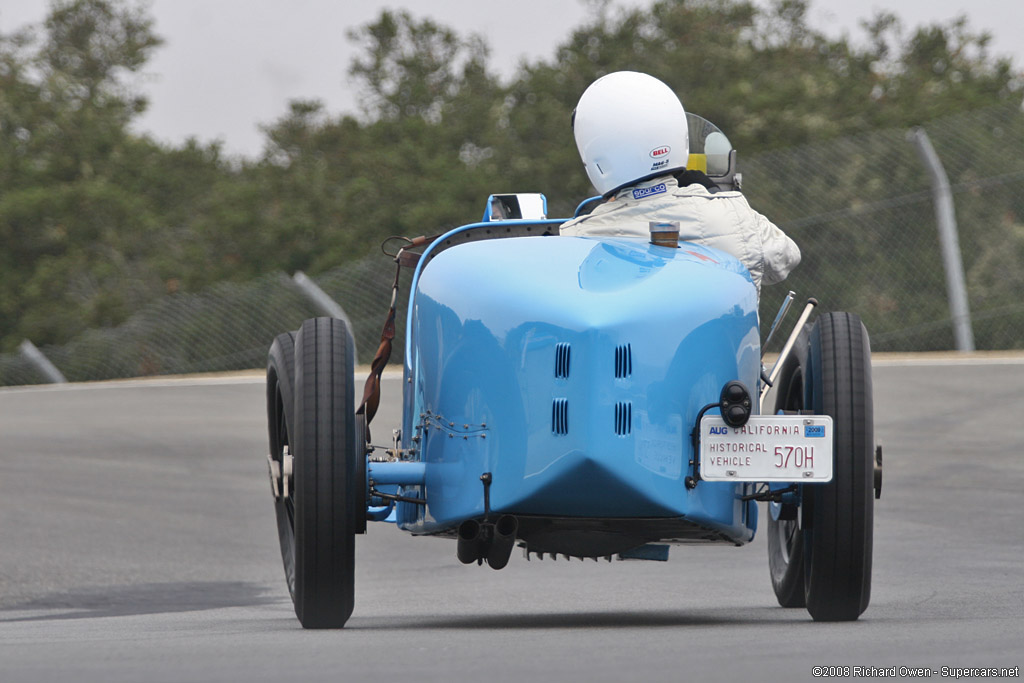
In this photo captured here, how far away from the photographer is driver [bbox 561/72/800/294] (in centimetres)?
544

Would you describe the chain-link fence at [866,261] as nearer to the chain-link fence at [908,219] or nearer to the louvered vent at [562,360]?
the chain-link fence at [908,219]

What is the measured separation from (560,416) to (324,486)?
84cm

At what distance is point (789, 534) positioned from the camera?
6145mm

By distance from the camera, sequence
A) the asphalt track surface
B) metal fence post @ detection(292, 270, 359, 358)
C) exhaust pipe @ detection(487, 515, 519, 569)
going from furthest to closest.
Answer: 1. metal fence post @ detection(292, 270, 359, 358)
2. exhaust pipe @ detection(487, 515, 519, 569)
3. the asphalt track surface

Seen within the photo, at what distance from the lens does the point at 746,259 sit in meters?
5.45

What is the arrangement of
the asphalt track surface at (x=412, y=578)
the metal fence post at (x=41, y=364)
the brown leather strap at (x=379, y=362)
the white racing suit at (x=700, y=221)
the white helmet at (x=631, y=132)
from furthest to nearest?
the metal fence post at (x=41, y=364) < the brown leather strap at (x=379, y=362) < the white helmet at (x=631, y=132) < the white racing suit at (x=700, y=221) < the asphalt track surface at (x=412, y=578)

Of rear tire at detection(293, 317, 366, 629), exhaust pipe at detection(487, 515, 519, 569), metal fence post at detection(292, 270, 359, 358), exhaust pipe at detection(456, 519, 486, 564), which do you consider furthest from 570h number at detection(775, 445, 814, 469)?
metal fence post at detection(292, 270, 359, 358)

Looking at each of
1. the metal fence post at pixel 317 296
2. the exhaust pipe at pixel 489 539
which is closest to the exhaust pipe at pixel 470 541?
the exhaust pipe at pixel 489 539

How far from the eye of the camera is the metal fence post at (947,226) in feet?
48.3

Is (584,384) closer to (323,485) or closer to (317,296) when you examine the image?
(323,485)

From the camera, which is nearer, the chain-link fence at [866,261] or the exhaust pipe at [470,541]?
the exhaust pipe at [470,541]

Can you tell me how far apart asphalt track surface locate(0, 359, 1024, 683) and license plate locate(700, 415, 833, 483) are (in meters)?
0.46

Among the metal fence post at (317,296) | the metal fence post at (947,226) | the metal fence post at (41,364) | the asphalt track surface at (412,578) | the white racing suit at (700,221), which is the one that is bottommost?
the asphalt track surface at (412,578)

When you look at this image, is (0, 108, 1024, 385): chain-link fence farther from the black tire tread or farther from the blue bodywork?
the black tire tread
